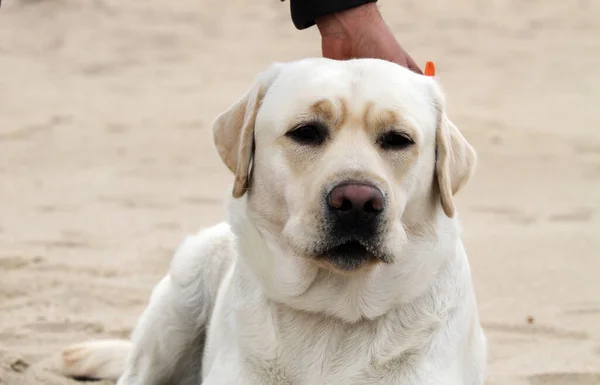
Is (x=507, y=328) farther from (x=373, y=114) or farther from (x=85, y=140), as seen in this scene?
(x=85, y=140)

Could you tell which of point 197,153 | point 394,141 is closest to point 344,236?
point 394,141

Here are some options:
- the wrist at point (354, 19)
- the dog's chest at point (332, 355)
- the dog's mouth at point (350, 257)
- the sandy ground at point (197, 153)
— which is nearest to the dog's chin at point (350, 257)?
the dog's mouth at point (350, 257)

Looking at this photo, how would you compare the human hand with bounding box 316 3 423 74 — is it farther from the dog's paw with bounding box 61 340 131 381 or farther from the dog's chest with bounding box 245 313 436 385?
the dog's paw with bounding box 61 340 131 381

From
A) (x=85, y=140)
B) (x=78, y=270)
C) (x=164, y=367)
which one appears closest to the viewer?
(x=164, y=367)

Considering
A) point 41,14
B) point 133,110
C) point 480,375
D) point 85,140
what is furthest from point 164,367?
point 41,14

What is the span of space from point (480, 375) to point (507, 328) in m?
1.58

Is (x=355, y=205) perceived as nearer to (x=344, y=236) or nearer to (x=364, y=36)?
(x=344, y=236)

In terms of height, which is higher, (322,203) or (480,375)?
(322,203)

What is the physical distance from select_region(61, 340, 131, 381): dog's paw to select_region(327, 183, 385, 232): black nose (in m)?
1.85

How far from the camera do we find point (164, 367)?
4.41 meters

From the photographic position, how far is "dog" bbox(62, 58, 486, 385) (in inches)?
126

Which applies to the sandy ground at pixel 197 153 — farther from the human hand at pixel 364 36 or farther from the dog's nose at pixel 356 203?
the dog's nose at pixel 356 203

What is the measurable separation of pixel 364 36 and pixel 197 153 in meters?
6.29

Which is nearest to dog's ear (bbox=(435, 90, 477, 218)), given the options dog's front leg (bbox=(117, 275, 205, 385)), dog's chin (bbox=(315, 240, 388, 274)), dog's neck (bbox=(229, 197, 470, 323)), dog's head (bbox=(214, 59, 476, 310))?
dog's head (bbox=(214, 59, 476, 310))
